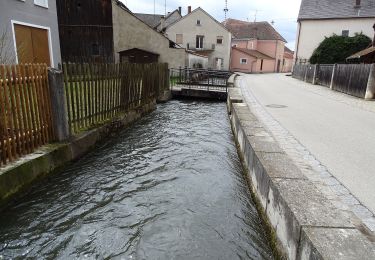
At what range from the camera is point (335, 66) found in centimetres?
1811

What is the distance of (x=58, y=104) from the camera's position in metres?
5.72

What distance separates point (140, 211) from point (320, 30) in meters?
39.7

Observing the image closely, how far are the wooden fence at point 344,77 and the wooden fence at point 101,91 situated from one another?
1025 centimetres

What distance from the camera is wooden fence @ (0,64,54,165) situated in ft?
14.9

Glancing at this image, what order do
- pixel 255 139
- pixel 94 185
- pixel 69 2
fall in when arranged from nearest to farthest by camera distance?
pixel 94 185, pixel 255 139, pixel 69 2

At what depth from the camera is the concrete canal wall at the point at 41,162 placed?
4.34 meters

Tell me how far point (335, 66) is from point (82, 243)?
61.8 ft

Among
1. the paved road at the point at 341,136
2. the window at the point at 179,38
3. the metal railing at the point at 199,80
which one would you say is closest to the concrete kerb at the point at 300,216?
the paved road at the point at 341,136

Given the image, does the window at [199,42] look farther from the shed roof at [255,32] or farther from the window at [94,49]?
the window at [94,49]

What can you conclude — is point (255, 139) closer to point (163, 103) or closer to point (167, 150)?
point (167, 150)

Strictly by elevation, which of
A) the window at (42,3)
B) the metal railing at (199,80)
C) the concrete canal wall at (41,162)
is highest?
the window at (42,3)

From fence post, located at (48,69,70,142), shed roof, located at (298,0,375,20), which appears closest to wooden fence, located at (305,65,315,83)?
shed roof, located at (298,0,375,20)

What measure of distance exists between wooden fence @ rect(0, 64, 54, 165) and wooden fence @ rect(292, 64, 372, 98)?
1368cm

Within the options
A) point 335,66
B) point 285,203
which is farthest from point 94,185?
point 335,66
